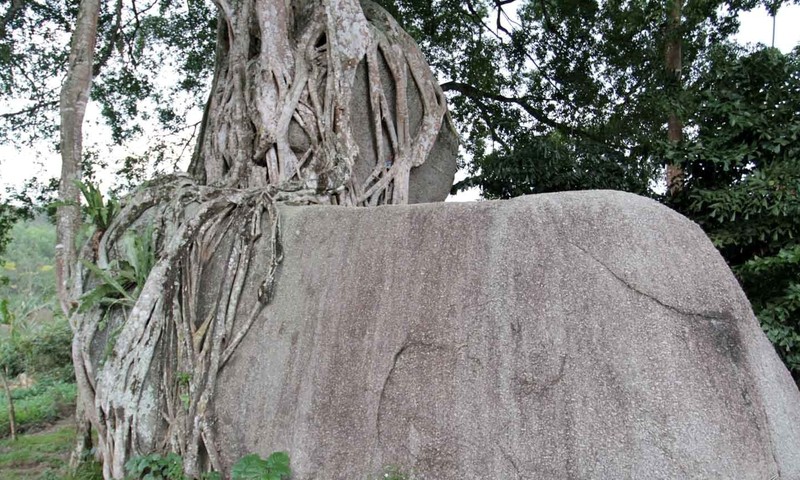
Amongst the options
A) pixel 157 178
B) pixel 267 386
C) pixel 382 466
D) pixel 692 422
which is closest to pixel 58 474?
pixel 267 386

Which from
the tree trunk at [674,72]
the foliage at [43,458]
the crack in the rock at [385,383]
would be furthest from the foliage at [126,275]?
the tree trunk at [674,72]

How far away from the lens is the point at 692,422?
214cm

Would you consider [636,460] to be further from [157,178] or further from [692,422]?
[157,178]

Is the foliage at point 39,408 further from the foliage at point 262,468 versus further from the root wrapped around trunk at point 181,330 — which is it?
the foliage at point 262,468

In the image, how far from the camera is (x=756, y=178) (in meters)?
3.98

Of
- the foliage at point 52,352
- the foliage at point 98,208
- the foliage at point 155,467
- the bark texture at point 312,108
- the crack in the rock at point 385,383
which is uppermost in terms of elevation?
the bark texture at point 312,108

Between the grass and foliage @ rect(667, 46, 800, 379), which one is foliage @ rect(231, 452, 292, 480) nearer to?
the grass

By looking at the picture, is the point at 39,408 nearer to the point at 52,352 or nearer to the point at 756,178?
the point at 52,352

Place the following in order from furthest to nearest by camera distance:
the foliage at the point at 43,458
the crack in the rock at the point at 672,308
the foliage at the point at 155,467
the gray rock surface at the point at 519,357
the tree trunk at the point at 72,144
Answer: the tree trunk at the point at 72,144 < the foliage at the point at 43,458 < the foliage at the point at 155,467 < the crack in the rock at the point at 672,308 < the gray rock surface at the point at 519,357

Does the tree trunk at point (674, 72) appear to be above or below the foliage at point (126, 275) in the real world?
above

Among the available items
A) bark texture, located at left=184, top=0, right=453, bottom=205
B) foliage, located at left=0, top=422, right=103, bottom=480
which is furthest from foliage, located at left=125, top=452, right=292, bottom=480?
bark texture, located at left=184, top=0, right=453, bottom=205

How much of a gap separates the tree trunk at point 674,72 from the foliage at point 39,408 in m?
5.80

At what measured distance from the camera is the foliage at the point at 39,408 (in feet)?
16.2

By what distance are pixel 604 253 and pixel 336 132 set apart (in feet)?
8.14
